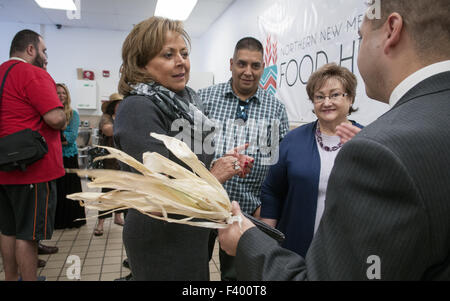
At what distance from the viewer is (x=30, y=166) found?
183 cm

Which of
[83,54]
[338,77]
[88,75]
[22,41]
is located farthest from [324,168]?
[83,54]

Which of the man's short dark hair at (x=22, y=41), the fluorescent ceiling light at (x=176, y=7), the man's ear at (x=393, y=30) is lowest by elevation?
the man's ear at (x=393, y=30)

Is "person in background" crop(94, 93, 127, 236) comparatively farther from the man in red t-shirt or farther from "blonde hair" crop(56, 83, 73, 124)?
the man in red t-shirt

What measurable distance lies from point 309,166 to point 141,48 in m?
0.92

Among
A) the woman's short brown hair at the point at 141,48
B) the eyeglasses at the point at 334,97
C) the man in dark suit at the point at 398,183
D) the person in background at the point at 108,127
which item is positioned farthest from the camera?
the person in background at the point at 108,127

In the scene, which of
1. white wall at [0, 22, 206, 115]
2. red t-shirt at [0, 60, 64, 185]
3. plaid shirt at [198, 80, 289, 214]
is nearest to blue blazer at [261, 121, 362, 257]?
plaid shirt at [198, 80, 289, 214]

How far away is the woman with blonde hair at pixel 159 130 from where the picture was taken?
1034 mm

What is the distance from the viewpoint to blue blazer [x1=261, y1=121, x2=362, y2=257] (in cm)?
140

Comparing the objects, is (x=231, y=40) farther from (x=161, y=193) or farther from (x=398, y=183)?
(x=398, y=183)

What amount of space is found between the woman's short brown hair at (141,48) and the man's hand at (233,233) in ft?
2.27

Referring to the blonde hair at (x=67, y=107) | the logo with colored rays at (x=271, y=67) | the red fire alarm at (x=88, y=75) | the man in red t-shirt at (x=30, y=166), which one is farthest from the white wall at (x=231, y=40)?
the red fire alarm at (x=88, y=75)

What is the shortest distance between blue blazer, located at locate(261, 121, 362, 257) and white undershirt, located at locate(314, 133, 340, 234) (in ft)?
0.07

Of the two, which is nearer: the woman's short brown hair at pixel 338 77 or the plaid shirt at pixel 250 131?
the woman's short brown hair at pixel 338 77

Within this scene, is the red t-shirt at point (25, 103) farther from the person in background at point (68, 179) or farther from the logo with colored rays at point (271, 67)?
the logo with colored rays at point (271, 67)
